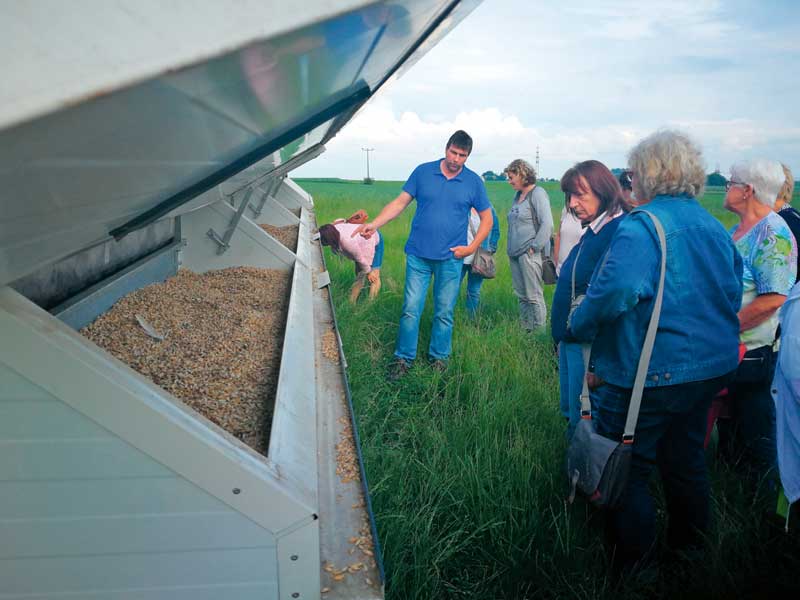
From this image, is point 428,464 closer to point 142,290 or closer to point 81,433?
point 142,290

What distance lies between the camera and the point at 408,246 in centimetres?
389

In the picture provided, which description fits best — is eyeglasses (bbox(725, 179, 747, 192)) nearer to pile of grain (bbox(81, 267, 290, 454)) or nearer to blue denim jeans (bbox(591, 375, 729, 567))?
blue denim jeans (bbox(591, 375, 729, 567))

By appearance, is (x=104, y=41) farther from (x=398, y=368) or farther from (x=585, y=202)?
(x=398, y=368)

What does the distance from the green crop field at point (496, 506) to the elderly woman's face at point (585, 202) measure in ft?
3.53

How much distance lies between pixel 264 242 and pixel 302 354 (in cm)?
186

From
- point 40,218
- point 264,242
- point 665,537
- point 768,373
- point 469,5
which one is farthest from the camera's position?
point 264,242

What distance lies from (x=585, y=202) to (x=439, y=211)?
61.9 inches

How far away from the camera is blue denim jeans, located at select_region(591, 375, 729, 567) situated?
5.88 feet

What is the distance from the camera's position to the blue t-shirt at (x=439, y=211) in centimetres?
378

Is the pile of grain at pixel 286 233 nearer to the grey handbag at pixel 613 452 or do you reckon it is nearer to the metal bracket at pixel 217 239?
the metal bracket at pixel 217 239

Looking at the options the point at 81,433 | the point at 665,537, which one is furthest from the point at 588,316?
the point at 81,433

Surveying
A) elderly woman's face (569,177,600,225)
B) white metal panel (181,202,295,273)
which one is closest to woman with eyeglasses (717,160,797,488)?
elderly woman's face (569,177,600,225)

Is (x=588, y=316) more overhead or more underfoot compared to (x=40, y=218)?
more underfoot

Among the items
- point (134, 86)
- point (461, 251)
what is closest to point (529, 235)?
point (461, 251)
